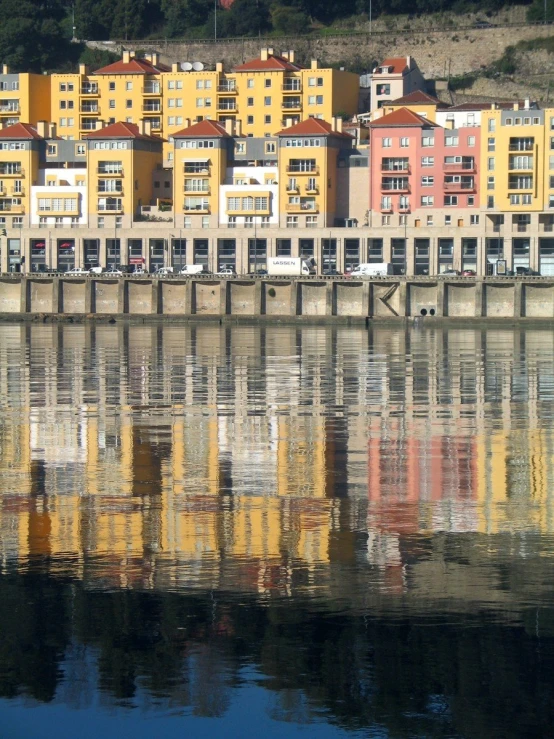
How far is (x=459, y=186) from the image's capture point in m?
115

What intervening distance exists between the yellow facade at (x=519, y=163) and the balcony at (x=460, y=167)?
260 centimetres

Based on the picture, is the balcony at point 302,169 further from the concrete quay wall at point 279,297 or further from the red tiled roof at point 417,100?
the concrete quay wall at point 279,297

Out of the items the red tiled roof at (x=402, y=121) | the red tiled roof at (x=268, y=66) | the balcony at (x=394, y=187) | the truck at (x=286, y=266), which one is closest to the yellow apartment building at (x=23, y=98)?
the red tiled roof at (x=268, y=66)

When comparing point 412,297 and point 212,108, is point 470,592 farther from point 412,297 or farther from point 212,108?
point 212,108

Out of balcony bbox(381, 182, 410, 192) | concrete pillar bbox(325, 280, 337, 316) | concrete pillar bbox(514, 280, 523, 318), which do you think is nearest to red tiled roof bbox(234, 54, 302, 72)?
balcony bbox(381, 182, 410, 192)

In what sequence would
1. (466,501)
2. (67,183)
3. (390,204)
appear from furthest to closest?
(67,183)
(390,204)
(466,501)

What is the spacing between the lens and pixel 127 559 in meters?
19.8

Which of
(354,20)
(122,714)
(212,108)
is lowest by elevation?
(122,714)

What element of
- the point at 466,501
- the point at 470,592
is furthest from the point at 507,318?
the point at 470,592

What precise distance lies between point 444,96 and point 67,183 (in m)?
41.0

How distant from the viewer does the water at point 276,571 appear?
1466 cm

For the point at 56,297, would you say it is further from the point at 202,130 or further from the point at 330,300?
the point at 202,130

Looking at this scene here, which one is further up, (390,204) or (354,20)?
(354,20)

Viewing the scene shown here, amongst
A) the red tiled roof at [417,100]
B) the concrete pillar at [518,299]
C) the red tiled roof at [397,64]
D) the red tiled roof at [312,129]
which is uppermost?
the red tiled roof at [397,64]
